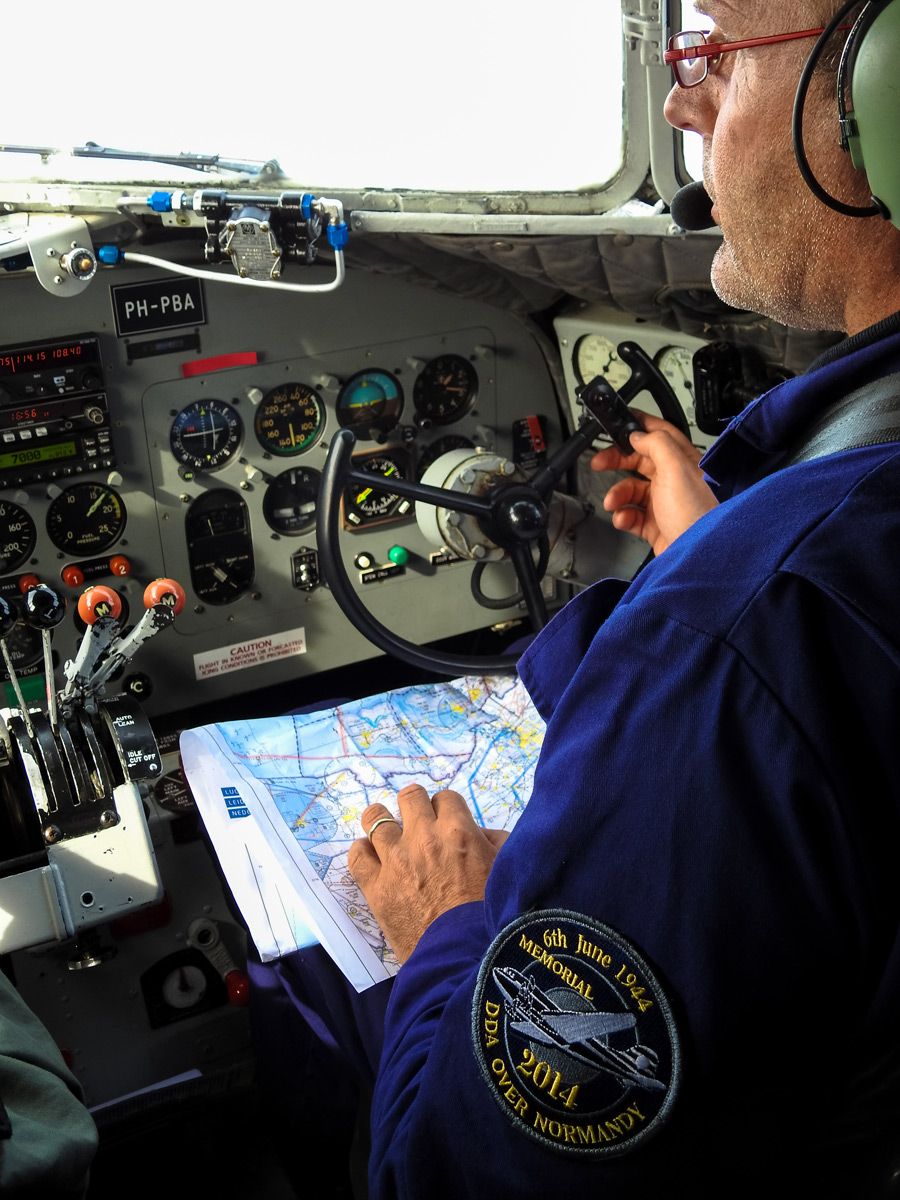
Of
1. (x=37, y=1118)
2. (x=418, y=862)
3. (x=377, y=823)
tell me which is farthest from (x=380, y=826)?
(x=37, y=1118)

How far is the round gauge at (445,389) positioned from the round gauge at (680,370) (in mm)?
487

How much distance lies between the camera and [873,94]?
87 centimetres

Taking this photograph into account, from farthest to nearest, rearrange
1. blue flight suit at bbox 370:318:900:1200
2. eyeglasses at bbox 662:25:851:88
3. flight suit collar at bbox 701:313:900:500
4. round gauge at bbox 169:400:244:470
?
round gauge at bbox 169:400:244:470, eyeglasses at bbox 662:25:851:88, flight suit collar at bbox 701:313:900:500, blue flight suit at bbox 370:318:900:1200

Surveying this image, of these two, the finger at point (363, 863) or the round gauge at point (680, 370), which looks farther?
the round gauge at point (680, 370)

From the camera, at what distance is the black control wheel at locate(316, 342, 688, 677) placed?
7.18 feet

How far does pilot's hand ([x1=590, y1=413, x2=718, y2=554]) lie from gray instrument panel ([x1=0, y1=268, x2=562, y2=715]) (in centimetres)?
77

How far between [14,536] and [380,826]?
1203mm

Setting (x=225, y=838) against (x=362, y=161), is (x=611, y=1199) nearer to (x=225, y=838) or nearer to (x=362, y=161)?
(x=225, y=838)

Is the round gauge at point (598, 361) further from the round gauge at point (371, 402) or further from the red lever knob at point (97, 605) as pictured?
the red lever knob at point (97, 605)

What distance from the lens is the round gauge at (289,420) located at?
98.6 inches

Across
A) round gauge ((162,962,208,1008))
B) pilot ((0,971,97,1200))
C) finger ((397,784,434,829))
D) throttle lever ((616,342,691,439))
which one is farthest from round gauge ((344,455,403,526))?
pilot ((0,971,97,1200))

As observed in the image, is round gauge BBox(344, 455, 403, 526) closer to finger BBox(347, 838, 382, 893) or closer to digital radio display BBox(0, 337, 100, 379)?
digital radio display BBox(0, 337, 100, 379)

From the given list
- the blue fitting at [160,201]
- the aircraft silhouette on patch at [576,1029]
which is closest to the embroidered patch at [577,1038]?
the aircraft silhouette on patch at [576,1029]

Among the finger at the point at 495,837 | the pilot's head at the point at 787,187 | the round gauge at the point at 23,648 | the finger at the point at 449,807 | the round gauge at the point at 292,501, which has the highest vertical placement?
the pilot's head at the point at 787,187
